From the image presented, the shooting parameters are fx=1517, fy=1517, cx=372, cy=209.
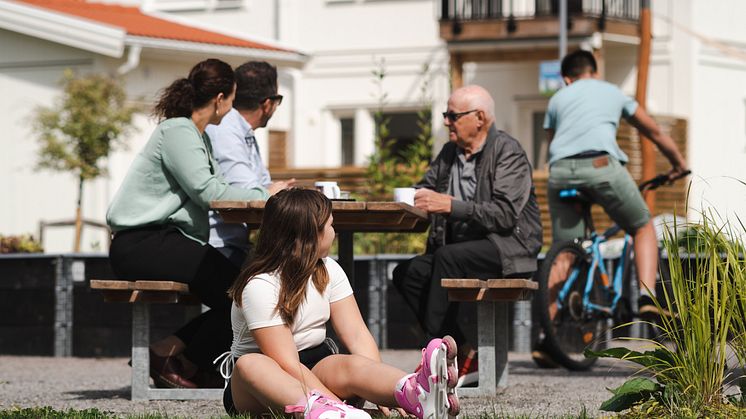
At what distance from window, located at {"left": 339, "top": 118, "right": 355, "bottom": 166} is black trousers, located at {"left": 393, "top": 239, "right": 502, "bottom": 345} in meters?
22.2

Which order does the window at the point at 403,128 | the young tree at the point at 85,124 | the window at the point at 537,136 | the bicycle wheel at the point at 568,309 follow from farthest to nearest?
the window at the point at 403,128 → the window at the point at 537,136 → the young tree at the point at 85,124 → the bicycle wheel at the point at 568,309

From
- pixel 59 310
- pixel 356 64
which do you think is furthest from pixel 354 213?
pixel 356 64

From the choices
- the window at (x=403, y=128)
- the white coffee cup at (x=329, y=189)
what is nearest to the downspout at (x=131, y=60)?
the window at (x=403, y=128)

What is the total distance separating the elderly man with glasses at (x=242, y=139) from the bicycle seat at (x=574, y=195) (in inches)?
83.8

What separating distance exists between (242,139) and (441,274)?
1228mm

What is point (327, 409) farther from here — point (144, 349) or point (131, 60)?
point (131, 60)

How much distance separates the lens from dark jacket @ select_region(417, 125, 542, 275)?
7371 millimetres

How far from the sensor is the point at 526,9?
28.2m

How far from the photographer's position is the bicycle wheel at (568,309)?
28.2 ft

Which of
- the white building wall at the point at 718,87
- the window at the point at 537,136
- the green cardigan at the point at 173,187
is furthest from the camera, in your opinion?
the window at the point at 537,136

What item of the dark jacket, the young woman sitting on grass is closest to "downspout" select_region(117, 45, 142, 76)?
the dark jacket

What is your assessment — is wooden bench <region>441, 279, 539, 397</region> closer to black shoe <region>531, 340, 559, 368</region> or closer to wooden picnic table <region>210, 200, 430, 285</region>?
wooden picnic table <region>210, 200, 430, 285</region>

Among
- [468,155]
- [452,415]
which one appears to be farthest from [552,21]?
[452,415]

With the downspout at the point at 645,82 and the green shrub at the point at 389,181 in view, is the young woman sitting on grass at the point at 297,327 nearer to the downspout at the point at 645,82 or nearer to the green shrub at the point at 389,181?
the green shrub at the point at 389,181
